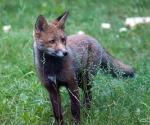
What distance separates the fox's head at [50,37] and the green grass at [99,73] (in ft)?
2.23

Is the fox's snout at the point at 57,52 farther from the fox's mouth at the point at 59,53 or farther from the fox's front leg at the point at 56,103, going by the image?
the fox's front leg at the point at 56,103

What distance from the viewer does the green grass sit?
4633 mm

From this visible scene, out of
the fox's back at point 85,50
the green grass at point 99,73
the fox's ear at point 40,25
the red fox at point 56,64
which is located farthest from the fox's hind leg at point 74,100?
the fox's ear at point 40,25

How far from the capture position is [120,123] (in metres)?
4.39

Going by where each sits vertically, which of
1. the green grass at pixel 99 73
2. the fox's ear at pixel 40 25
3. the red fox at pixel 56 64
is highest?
the fox's ear at pixel 40 25

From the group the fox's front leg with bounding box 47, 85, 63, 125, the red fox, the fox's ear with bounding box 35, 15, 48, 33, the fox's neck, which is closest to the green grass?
the fox's front leg with bounding box 47, 85, 63, 125

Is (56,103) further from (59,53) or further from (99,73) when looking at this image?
(99,73)

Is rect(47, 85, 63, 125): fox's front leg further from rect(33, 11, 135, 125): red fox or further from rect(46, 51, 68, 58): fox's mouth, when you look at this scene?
rect(46, 51, 68, 58): fox's mouth

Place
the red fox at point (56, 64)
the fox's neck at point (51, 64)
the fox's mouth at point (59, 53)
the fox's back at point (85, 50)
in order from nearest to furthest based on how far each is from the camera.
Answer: the fox's mouth at point (59, 53) → the red fox at point (56, 64) → the fox's neck at point (51, 64) → the fox's back at point (85, 50)

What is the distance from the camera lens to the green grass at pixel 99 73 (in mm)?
4633

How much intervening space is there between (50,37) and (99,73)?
4.51 ft

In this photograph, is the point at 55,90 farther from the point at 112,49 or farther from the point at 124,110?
the point at 112,49

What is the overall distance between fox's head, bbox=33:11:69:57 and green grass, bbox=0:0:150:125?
68 centimetres

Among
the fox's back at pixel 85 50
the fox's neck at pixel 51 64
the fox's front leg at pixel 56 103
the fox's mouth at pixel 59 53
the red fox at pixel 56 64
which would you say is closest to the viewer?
the fox's mouth at pixel 59 53
